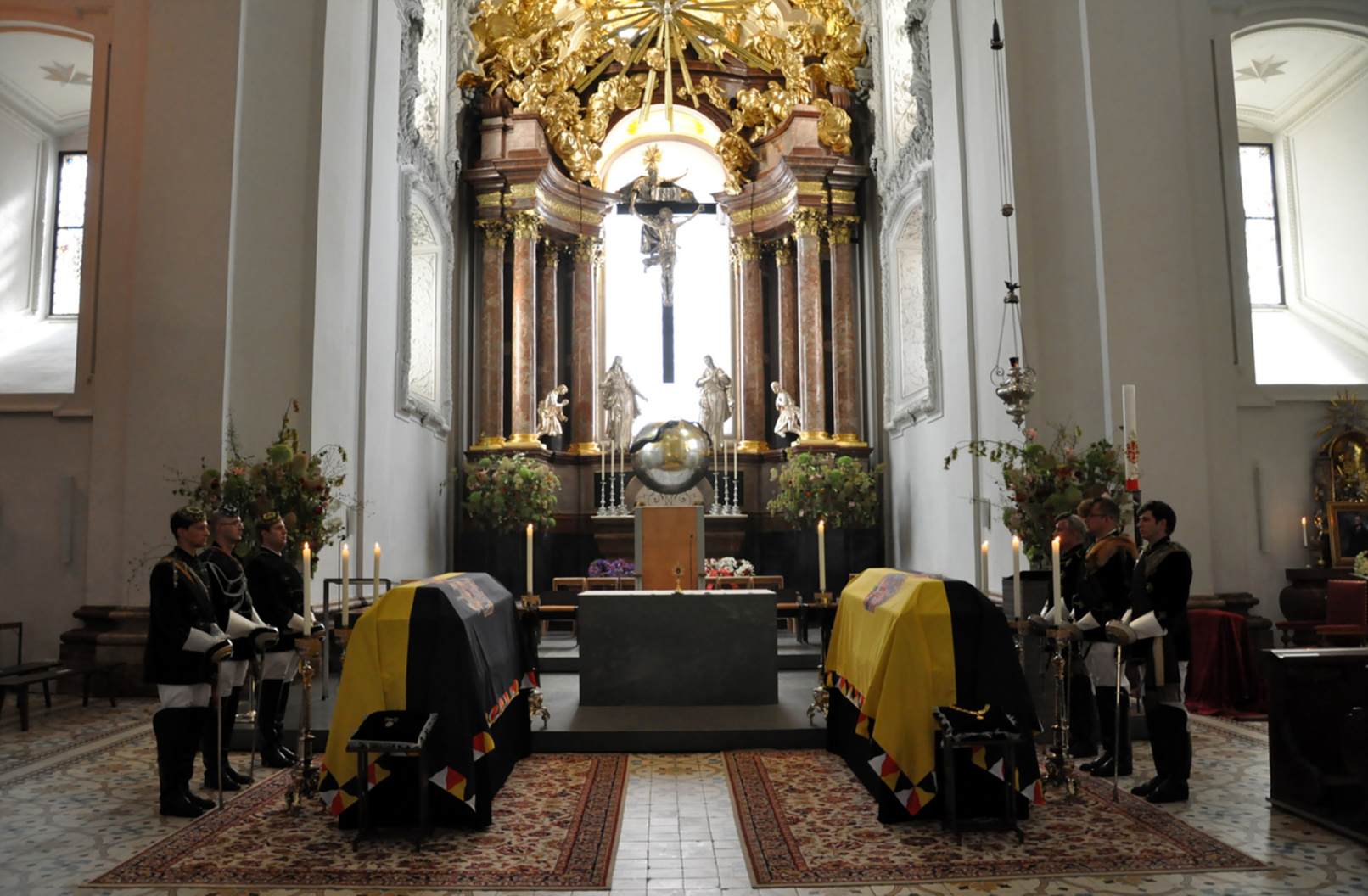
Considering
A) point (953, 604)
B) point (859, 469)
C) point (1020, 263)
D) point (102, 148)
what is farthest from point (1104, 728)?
point (102, 148)

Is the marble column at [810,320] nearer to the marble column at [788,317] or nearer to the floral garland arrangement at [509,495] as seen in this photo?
the marble column at [788,317]

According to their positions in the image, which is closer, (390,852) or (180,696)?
(390,852)

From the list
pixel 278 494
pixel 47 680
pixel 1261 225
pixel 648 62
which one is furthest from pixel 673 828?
pixel 648 62

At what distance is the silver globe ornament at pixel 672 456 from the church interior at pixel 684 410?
0.07 meters

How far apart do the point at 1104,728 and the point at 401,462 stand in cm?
894

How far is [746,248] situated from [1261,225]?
25.0 ft

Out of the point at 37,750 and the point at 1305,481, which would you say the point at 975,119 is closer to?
the point at 1305,481

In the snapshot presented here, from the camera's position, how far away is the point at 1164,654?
5.57 meters

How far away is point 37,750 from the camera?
23.2ft

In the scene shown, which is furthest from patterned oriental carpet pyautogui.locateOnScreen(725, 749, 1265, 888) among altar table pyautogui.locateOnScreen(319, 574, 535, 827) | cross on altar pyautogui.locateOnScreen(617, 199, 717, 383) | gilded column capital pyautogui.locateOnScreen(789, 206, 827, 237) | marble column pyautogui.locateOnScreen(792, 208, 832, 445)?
cross on altar pyautogui.locateOnScreen(617, 199, 717, 383)

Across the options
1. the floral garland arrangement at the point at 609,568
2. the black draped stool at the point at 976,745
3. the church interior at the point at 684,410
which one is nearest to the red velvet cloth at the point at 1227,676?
the church interior at the point at 684,410

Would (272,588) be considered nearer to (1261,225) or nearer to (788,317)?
(788,317)

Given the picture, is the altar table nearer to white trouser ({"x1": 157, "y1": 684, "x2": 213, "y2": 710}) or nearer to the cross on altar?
white trouser ({"x1": 157, "y1": 684, "x2": 213, "y2": 710})

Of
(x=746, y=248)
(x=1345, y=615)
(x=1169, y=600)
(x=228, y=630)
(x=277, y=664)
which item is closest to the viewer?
(x=1169, y=600)
